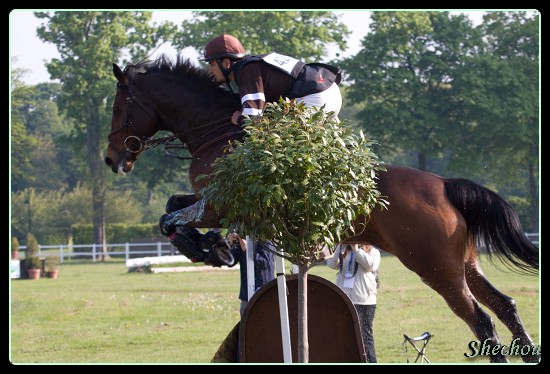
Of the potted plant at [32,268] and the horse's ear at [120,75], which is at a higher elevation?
→ the horse's ear at [120,75]

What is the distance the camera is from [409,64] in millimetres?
43094

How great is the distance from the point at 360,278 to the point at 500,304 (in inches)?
96.7

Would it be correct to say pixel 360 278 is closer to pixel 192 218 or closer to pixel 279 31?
pixel 192 218

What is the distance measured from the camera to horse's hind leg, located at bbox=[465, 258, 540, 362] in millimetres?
6609

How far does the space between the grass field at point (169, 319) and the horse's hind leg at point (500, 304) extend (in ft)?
6.07

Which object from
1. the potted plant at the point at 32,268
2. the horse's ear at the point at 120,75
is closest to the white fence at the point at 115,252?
the potted plant at the point at 32,268

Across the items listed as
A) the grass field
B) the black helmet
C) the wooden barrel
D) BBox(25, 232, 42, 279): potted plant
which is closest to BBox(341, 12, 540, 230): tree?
BBox(25, 232, 42, 279): potted plant

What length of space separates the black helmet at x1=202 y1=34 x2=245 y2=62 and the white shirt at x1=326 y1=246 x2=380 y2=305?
256 cm

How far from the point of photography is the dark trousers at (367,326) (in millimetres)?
8501

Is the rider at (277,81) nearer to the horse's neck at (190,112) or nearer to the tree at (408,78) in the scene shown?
the horse's neck at (190,112)

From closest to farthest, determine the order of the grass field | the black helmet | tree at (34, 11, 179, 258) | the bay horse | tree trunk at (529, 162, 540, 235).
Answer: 1. the bay horse
2. the black helmet
3. the grass field
4. tree trunk at (529, 162, 540, 235)
5. tree at (34, 11, 179, 258)

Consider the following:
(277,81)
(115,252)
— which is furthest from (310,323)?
(115,252)

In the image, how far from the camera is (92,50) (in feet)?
145

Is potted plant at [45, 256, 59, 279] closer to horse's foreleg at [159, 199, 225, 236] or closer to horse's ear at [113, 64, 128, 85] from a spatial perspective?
horse's ear at [113, 64, 128, 85]
